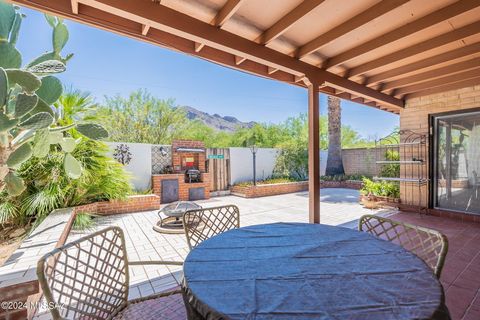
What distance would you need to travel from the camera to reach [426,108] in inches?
197

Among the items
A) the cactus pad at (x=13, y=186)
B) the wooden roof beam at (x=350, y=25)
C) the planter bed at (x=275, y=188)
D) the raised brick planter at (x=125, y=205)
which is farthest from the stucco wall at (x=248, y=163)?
the cactus pad at (x=13, y=186)

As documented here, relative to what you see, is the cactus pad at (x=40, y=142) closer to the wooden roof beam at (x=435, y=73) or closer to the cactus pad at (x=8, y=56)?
the cactus pad at (x=8, y=56)

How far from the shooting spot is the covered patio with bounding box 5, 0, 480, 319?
2094 mm

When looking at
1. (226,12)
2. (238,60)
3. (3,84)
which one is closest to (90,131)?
(3,84)

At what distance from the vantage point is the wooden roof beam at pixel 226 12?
2018mm

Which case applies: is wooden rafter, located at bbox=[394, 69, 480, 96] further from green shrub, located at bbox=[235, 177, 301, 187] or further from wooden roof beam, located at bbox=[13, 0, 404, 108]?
green shrub, located at bbox=[235, 177, 301, 187]

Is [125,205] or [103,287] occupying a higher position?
[103,287]

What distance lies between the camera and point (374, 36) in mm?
2730

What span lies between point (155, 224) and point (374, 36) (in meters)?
4.59

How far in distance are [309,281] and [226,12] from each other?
224 cm

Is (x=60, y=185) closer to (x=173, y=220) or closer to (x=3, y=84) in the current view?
(x=173, y=220)

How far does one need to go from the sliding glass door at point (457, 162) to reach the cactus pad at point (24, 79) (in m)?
6.49

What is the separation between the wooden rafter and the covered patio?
15 mm

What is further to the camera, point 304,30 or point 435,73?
point 435,73
